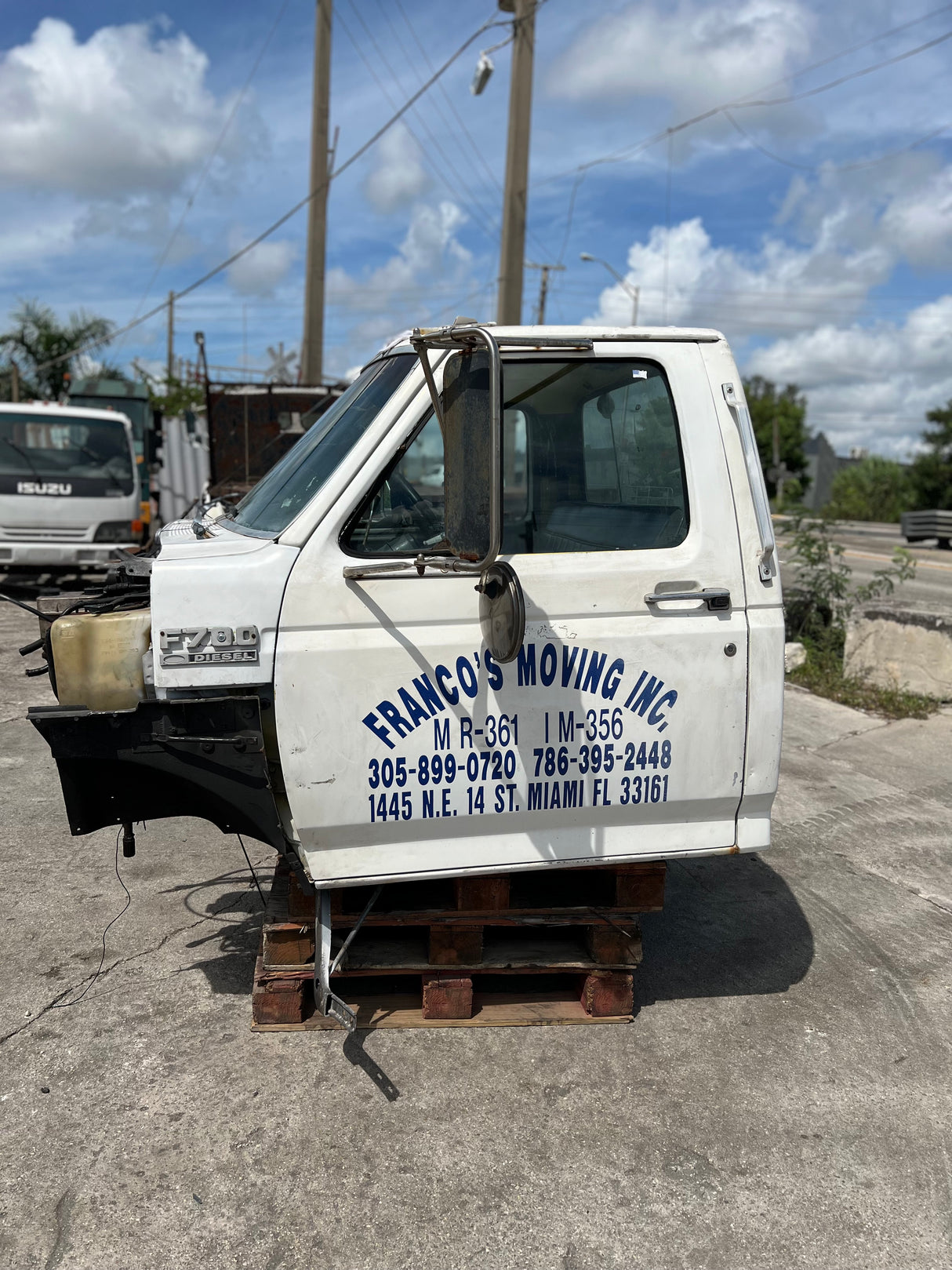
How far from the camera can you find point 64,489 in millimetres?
11117

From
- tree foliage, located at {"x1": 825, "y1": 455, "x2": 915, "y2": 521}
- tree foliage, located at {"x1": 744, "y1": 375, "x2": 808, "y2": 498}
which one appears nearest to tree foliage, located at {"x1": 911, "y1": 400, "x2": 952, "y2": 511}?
tree foliage, located at {"x1": 825, "y1": 455, "x2": 915, "y2": 521}

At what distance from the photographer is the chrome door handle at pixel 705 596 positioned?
3.02 meters

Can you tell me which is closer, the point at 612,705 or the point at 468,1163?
the point at 468,1163

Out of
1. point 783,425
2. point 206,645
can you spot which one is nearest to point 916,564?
point 206,645

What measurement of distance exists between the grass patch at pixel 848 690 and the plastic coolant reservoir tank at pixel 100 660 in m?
5.95

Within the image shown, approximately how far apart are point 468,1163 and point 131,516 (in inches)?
398

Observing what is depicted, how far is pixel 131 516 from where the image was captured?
38.0ft

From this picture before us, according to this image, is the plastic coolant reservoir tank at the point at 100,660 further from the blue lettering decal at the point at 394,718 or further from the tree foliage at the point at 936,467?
the tree foliage at the point at 936,467

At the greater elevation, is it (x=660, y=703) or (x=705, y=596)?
(x=705, y=596)

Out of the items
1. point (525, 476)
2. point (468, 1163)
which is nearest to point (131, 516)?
point (525, 476)

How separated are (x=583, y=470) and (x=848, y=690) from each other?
5.37m

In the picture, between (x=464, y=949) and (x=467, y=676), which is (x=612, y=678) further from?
(x=464, y=949)

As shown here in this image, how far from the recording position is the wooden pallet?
10.6 feet

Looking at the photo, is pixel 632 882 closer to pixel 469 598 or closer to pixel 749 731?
pixel 749 731
